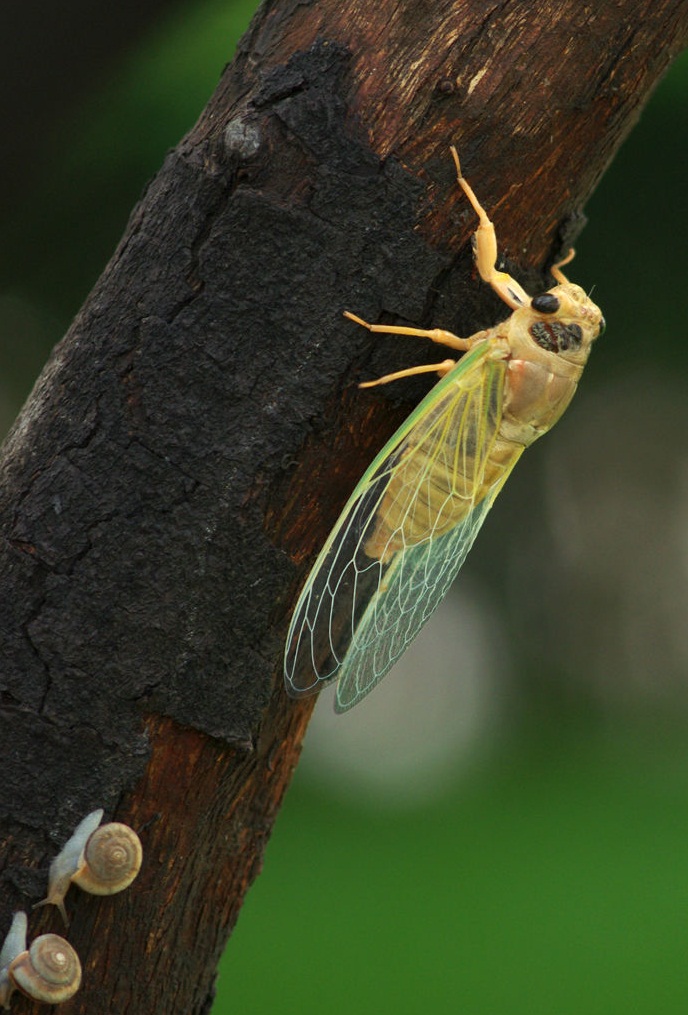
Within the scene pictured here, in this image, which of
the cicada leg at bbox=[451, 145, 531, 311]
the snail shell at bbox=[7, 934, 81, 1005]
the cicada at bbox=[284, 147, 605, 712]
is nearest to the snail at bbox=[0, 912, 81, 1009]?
the snail shell at bbox=[7, 934, 81, 1005]

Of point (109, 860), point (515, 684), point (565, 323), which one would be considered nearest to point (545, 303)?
point (565, 323)

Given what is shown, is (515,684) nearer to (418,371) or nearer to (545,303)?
(545,303)

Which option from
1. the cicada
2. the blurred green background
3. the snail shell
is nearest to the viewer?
the snail shell

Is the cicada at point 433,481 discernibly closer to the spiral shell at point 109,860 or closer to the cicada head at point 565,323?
the cicada head at point 565,323

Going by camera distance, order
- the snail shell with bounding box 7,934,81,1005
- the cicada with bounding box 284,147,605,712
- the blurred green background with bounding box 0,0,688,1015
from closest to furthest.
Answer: the snail shell with bounding box 7,934,81,1005 → the cicada with bounding box 284,147,605,712 → the blurred green background with bounding box 0,0,688,1015

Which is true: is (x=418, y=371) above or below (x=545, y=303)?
below

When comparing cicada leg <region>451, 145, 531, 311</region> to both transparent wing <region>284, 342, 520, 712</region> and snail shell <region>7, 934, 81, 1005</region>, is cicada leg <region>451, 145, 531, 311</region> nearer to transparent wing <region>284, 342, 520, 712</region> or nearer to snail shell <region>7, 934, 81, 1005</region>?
transparent wing <region>284, 342, 520, 712</region>
